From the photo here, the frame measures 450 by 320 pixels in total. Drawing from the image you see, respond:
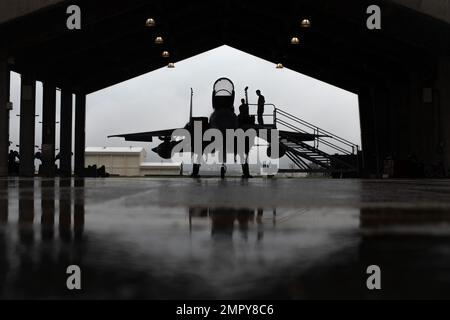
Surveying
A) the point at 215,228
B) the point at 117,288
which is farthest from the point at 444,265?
the point at 215,228

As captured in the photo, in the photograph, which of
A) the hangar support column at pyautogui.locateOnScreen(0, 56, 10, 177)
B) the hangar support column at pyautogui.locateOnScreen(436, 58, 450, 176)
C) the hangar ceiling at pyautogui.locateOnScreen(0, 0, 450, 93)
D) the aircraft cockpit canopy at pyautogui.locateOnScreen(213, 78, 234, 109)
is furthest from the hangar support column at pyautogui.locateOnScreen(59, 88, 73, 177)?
the hangar support column at pyautogui.locateOnScreen(436, 58, 450, 176)

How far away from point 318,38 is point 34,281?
2268cm

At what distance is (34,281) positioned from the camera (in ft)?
3.75

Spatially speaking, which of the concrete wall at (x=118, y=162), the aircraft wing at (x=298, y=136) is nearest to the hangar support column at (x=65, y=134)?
the aircraft wing at (x=298, y=136)

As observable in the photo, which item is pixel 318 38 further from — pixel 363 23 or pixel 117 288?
pixel 117 288

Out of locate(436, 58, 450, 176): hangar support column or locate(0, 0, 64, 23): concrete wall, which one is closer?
locate(0, 0, 64, 23): concrete wall

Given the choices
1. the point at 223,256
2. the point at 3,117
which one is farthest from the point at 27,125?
the point at 223,256

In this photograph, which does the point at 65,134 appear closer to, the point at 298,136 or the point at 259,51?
the point at 259,51

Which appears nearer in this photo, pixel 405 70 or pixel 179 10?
pixel 179 10

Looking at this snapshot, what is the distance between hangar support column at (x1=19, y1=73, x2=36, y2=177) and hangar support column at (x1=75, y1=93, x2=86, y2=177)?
7.14 m

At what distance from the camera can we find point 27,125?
2139 centimetres

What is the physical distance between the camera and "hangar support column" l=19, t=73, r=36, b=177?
20984 mm

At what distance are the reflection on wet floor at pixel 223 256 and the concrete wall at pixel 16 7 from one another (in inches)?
519

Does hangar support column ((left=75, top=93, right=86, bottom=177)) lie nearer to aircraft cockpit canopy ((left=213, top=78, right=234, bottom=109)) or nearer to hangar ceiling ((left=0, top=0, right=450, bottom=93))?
hangar ceiling ((left=0, top=0, right=450, bottom=93))
